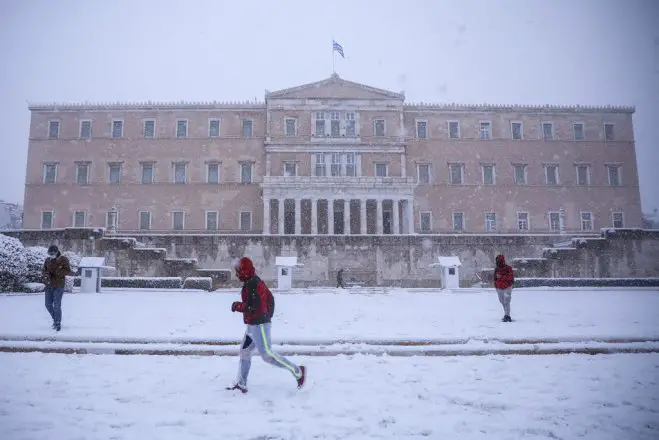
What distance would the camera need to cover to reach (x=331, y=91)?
41.5 m

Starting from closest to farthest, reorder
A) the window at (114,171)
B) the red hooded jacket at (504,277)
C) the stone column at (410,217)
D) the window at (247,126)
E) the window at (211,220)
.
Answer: the red hooded jacket at (504,277) < the stone column at (410,217) < the window at (211,220) < the window at (114,171) < the window at (247,126)

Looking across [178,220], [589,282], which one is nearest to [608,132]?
[589,282]

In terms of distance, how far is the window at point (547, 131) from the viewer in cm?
4353

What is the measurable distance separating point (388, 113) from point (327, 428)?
39431 millimetres

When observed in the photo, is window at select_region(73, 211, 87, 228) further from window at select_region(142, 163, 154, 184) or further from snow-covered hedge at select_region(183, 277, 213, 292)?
snow-covered hedge at select_region(183, 277, 213, 292)

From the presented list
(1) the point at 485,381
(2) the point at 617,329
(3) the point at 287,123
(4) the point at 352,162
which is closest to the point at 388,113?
(4) the point at 352,162

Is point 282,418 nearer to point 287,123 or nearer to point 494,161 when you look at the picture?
point 287,123

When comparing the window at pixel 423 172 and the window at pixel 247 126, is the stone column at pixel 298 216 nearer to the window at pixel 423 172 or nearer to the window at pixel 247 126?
the window at pixel 247 126

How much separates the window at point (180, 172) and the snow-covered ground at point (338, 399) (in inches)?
1405

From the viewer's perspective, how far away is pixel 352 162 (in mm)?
40875

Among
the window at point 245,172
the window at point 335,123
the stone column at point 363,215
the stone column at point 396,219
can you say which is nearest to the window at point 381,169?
the window at point 335,123

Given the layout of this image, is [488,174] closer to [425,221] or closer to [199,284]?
[425,221]

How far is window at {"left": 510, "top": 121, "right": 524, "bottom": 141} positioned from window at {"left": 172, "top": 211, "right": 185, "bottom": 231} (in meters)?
31.5

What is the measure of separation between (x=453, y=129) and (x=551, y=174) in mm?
10087
